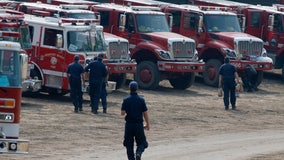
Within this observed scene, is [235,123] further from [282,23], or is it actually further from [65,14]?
[282,23]

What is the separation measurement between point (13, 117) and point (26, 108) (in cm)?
813

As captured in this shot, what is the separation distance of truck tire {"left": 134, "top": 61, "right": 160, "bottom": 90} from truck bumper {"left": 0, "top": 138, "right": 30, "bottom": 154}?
1504 centimetres

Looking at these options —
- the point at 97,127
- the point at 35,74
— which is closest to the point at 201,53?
the point at 35,74

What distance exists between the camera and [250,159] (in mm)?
19172

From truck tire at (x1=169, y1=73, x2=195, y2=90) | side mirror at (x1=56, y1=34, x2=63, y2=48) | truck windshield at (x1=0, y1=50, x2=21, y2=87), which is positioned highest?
truck windshield at (x1=0, y1=50, x2=21, y2=87)

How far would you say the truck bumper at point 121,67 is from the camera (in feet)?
92.8

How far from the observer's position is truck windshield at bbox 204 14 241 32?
33125 millimetres

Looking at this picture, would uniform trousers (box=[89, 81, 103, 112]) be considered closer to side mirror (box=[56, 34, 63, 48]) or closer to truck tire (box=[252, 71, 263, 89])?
side mirror (box=[56, 34, 63, 48])

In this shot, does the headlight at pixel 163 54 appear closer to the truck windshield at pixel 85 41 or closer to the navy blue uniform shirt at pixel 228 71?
the truck windshield at pixel 85 41

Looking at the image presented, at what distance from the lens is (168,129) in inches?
899

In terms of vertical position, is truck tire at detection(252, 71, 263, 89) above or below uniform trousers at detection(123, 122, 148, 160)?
below

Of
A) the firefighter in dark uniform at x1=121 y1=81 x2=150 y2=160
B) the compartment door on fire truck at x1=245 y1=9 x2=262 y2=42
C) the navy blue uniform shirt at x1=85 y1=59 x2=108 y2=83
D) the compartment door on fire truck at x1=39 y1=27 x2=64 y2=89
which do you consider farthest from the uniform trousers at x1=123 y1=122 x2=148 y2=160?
the compartment door on fire truck at x1=245 y1=9 x2=262 y2=42

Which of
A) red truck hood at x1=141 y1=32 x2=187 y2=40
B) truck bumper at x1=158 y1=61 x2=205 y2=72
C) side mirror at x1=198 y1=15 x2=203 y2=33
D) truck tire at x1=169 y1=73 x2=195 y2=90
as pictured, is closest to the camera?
truck bumper at x1=158 y1=61 x2=205 y2=72

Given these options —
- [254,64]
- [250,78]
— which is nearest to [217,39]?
[254,64]
